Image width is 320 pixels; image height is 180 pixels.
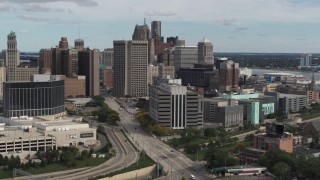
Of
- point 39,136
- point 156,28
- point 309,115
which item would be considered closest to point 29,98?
point 39,136

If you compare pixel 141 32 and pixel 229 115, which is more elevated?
pixel 141 32

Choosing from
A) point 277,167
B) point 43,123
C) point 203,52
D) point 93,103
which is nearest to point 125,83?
point 93,103

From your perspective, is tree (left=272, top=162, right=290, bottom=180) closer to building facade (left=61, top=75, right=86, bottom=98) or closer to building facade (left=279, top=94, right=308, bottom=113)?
building facade (left=279, top=94, right=308, bottom=113)

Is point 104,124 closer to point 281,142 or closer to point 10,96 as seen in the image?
point 10,96

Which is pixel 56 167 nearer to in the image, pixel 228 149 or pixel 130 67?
pixel 228 149

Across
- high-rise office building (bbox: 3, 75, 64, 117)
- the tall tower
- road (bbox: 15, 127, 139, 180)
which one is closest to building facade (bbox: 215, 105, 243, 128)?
road (bbox: 15, 127, 139, 180)
